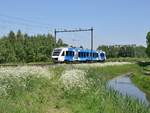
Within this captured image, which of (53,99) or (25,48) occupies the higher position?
(25,48)

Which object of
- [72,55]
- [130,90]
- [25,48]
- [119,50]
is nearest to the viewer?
[130,90]

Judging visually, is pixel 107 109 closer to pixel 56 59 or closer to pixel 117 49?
pixel 56 59

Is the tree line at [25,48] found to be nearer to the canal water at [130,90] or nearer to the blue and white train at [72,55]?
the blue and white train at [72,55]

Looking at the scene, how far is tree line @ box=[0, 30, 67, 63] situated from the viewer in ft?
259

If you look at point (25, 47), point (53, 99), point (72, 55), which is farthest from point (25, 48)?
point (53, 99)

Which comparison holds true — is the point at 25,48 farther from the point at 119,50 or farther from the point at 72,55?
the point at 119,50

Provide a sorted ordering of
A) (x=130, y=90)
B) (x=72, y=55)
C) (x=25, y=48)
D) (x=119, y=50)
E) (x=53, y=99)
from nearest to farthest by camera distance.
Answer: (x=53, y=99), (x=130, y=90), (x=72, y=55), (x=25, y=48), (x=119, y=50)

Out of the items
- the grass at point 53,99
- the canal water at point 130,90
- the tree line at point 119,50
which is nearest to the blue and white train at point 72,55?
the canal water at point 130,90

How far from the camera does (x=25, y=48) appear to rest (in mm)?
87938

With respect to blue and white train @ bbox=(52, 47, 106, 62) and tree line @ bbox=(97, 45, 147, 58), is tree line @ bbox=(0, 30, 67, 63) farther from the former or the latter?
tree line @ bbox=(97, 45, 147, 58)

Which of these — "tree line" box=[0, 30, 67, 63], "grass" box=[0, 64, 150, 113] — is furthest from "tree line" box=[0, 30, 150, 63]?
"grass" box=[0, 64, 150, 113]

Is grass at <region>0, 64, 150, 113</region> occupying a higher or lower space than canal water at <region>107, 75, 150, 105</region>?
higher

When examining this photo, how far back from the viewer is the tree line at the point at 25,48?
259 ft

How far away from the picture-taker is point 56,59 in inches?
2421
